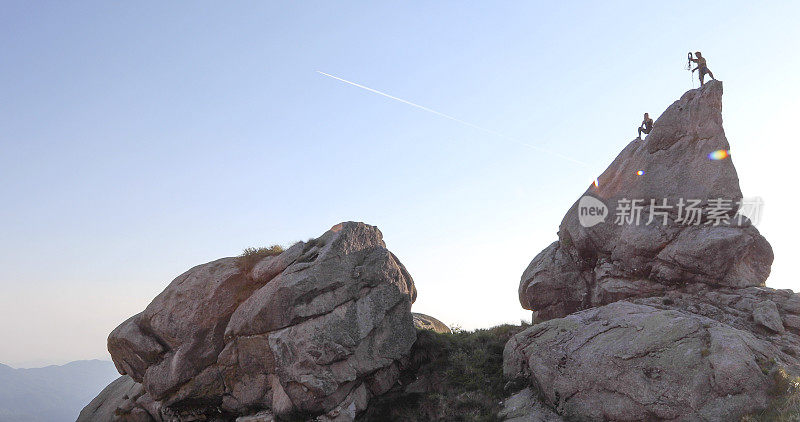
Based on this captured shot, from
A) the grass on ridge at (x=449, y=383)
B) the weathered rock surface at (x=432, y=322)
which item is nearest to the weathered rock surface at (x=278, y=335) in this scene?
the grass on ridge at (x=449, y=383)

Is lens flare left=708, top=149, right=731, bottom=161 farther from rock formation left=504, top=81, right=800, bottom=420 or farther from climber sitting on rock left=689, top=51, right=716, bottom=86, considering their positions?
climber sitting on rock left=689, top=51, right=716, bottom=86

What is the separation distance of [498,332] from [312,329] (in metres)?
15.3

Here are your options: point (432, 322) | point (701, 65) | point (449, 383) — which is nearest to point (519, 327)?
→ point (449, 383)

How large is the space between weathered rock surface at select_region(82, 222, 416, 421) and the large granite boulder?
42.8 ft

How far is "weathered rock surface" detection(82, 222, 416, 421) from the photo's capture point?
28.0 meters

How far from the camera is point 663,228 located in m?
30.7

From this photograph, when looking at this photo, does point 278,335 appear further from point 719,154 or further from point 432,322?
point 719,154

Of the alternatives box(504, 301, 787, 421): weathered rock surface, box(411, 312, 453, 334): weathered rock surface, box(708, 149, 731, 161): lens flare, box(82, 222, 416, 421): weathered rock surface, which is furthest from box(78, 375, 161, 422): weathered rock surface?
box(708, 149, 731, 161): lens flare

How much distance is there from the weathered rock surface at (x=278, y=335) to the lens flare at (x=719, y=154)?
21844 millimetres

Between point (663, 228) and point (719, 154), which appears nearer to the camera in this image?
point (719, 154)

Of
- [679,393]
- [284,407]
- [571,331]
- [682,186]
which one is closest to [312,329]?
[284,407]

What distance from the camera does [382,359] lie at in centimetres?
3041

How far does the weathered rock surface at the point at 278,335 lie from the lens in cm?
2800

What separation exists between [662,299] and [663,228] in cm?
473
